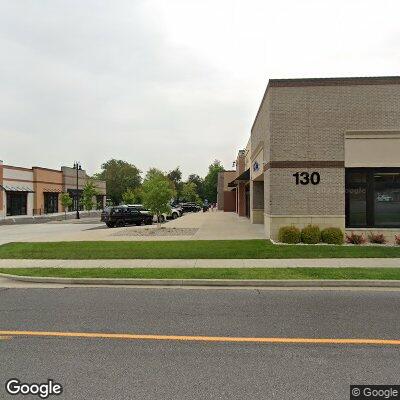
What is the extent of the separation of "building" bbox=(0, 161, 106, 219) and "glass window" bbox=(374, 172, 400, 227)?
40990mm

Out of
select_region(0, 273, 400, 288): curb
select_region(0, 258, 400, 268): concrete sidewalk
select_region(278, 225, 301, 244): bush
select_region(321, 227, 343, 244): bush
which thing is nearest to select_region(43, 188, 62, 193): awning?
select_region(0, 258, 400, 268): concrete sidewalk

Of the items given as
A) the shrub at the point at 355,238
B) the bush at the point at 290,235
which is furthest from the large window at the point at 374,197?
the bush at the point at 290,235

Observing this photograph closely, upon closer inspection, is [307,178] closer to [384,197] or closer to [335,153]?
[335,153]

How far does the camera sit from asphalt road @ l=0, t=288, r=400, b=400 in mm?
4355

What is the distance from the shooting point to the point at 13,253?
1462cm

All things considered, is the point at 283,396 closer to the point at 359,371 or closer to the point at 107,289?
the point at 359,371

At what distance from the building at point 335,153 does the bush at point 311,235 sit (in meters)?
0.58

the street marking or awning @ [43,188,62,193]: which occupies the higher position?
awning @ [43,188,62,193]

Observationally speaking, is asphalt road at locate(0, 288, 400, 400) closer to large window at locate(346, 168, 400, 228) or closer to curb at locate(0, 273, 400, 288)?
curb at locate(0, 273, 400, 288)

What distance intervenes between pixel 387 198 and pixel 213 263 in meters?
10.0

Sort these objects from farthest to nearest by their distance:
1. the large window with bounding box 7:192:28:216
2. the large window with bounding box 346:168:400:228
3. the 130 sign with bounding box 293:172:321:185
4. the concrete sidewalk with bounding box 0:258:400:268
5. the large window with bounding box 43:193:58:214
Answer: the large window with bounding box 43:193:58:214, the large window with bounding box 7:192:28:216, the large window with bounding box 346:168:400:228, the 130 sign with bounding box 293:172:321:185, the concrete sidewalk with bounding box 0:258:400:268

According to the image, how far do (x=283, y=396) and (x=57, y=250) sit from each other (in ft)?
42.4

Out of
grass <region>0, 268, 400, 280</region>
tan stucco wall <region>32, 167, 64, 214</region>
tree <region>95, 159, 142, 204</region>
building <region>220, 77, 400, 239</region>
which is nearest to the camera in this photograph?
grass <region>0, 268, 400, 280</region>

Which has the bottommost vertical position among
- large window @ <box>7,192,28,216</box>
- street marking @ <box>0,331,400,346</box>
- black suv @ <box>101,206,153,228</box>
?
street marking @ <box>0,331,400,346</box>
